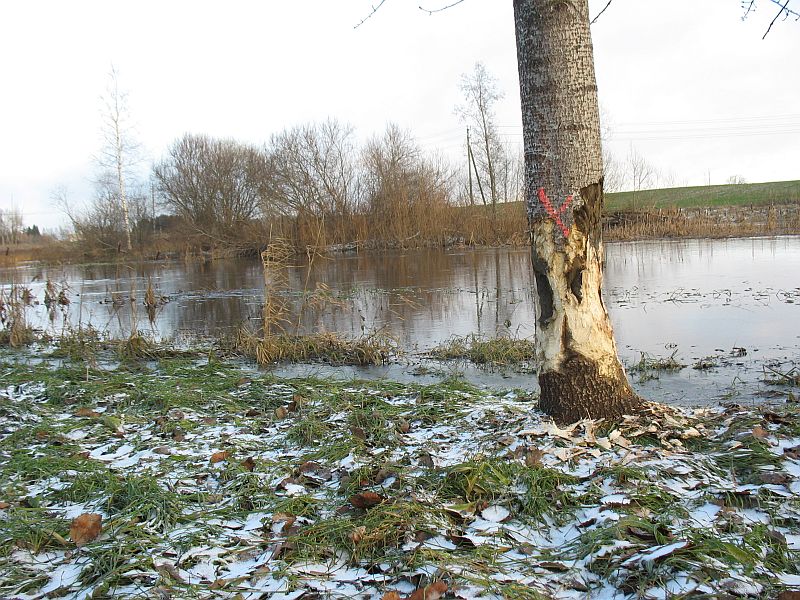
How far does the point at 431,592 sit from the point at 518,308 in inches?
409

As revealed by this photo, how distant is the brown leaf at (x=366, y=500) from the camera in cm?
322

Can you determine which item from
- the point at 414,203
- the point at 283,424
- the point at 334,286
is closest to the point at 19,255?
the point at 414,203

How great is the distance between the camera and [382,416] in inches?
191

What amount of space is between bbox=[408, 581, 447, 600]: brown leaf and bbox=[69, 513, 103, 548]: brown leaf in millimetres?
1703

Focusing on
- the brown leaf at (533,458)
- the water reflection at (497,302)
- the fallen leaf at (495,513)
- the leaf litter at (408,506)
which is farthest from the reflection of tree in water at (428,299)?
the fallen leaf at (495,513)

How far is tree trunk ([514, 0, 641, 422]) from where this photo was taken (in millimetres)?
4074

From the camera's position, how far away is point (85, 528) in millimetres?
3047

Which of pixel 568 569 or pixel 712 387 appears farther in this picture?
pixel 712 387

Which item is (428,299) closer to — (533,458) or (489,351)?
(489,351)

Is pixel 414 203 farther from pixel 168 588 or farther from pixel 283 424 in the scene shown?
pixel 168 588

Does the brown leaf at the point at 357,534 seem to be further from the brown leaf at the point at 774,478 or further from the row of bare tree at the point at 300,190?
the row of bare tree at the point at 300,190

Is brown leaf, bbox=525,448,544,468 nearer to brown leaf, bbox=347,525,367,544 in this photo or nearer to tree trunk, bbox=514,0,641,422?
tree trunk, bbox=514,0,641,422

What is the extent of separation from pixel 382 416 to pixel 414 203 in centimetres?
3328

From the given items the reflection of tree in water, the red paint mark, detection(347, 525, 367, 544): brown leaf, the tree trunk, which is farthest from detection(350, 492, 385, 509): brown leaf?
the reflection of tree in water
